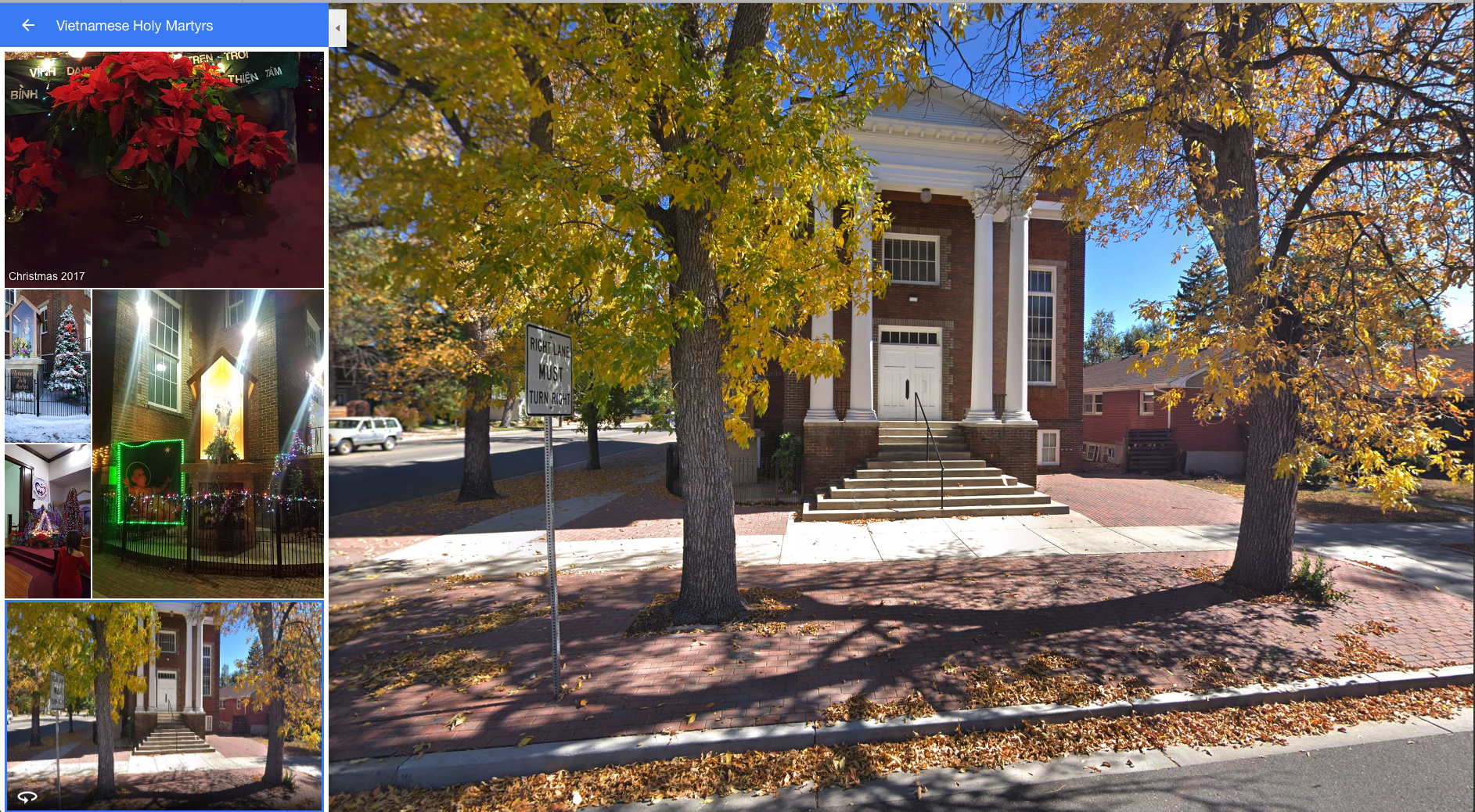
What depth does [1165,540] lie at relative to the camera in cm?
779

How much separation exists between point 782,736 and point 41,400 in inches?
143

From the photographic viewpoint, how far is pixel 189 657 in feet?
6.85

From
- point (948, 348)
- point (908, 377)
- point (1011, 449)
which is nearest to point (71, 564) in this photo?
point (1011, 449)

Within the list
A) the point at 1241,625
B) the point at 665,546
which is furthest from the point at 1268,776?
the point at 665,546

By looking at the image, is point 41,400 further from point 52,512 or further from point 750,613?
point 750,613

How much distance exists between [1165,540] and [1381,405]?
14.1 ft

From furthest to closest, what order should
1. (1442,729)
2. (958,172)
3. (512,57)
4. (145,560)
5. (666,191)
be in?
(958,172)
(666,191)
(1442,729)
(512,57)
(145,560)

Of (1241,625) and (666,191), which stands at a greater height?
(666,191)

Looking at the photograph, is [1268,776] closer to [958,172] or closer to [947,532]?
[947,532]

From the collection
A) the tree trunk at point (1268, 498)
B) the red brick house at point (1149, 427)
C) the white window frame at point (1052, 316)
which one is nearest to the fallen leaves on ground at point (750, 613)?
the tree trunk at point (1268, 498)

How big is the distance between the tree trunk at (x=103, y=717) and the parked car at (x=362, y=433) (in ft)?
82.9

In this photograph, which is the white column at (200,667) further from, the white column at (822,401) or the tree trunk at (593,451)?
the tree trunk at (593,451)

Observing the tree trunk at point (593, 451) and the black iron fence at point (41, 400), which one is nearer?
the black iron fence at point (41, 400)

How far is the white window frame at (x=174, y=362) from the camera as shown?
2008 millimetres
